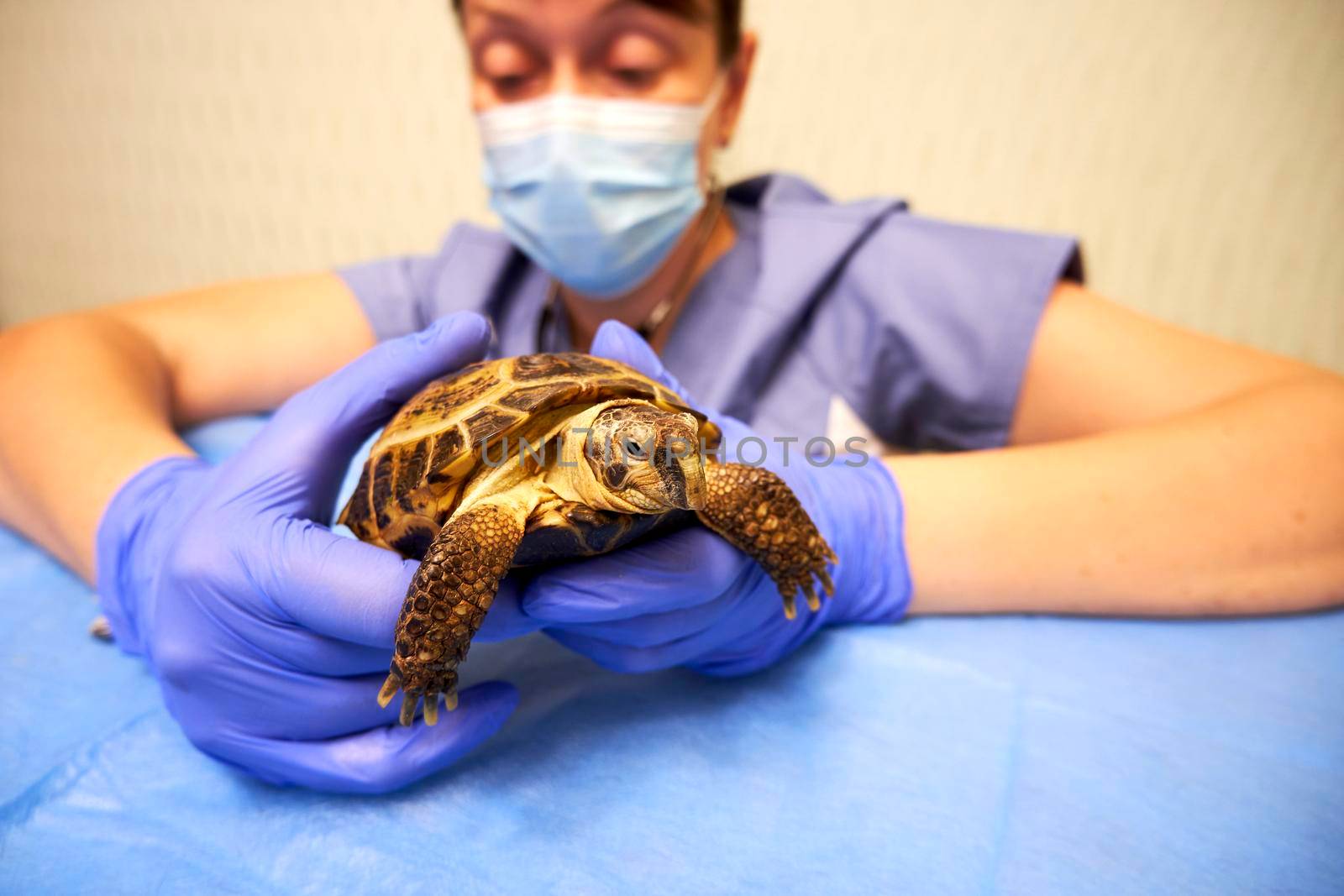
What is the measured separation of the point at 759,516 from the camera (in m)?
0.84

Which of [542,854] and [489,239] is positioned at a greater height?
[489,239]

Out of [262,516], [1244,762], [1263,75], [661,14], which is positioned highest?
[661,14]

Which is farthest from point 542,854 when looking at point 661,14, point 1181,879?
point 661,14

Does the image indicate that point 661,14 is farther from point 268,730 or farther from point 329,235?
point 329,235

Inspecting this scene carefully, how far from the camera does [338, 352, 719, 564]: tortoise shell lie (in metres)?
0.76

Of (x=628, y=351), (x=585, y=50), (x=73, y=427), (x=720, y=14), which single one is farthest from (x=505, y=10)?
(x=73, y=427)

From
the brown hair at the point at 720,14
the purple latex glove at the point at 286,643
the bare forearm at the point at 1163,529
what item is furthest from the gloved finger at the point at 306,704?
the brown hair at the point at 720,14

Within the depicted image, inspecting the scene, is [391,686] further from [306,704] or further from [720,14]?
[720,14]

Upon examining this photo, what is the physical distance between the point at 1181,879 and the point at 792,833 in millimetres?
392

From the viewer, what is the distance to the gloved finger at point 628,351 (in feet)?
3.43

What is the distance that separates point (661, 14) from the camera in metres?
1.28

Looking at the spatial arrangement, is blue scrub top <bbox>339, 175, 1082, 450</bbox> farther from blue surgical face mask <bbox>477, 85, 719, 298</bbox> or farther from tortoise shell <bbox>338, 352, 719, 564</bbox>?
tortoise shell <bbox>338, 352, 719, 564</bbox>

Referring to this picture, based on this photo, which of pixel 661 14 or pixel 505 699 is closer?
pixel 505 699

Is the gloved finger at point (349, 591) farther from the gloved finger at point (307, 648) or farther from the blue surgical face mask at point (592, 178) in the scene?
the blue surgical face mask at point (592, 178)
